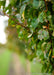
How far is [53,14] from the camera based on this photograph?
0.86 m

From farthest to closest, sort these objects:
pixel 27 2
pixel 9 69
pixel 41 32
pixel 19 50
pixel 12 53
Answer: pixel 19 50 < pixel 12 53 < pixel 9 69 < pixel 27 2 < pixel 41 32

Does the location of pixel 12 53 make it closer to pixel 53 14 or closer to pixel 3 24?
pixel 3 24

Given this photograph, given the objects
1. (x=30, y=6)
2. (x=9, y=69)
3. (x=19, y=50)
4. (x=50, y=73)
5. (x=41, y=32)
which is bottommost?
(x=50, y=73)

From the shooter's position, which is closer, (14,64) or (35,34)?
(35,34)

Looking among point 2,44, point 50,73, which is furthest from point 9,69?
point 50,73

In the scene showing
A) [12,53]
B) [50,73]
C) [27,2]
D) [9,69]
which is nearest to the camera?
[27,2]

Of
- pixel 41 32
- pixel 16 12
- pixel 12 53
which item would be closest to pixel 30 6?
pixel 16 12

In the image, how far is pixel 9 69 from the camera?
1151 millimetres

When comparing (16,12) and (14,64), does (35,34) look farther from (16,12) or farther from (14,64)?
(14,64)

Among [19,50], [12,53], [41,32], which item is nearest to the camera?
[41,32]

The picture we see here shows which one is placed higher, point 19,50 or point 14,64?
point 19,50

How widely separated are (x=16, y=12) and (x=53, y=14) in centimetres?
36

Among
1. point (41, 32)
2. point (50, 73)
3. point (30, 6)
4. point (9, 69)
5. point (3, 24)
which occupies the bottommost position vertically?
point (50, 73)

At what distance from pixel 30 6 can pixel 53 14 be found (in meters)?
0.21
